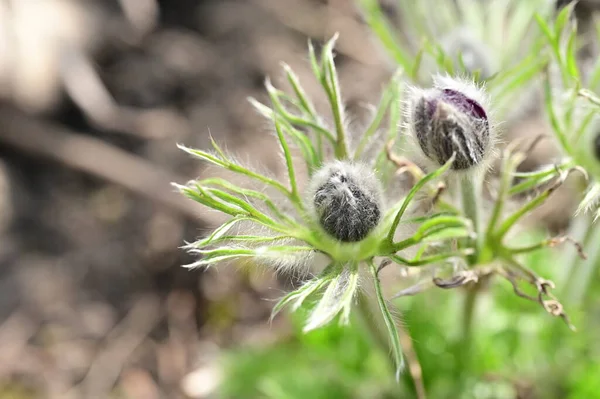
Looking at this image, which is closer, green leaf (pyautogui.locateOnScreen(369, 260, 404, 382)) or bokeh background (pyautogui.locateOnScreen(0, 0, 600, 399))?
green leaf (pyautogui.locateOnScreen(369, 260, 404, 382))

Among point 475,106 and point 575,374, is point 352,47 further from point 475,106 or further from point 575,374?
point 475,106

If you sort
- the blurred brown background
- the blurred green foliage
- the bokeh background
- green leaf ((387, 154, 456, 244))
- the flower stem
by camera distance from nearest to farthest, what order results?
green leaf ((387, 154, 456, 244)), the flower stem, the blurred green foliage, the bokeh background, the blurred brown background

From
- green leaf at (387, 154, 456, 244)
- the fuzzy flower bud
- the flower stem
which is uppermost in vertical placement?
the fuzzy flower bud

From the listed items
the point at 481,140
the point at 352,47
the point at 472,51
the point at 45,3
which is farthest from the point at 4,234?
the point at 481,140

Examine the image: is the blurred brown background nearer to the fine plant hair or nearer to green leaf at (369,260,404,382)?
the fine plant hair

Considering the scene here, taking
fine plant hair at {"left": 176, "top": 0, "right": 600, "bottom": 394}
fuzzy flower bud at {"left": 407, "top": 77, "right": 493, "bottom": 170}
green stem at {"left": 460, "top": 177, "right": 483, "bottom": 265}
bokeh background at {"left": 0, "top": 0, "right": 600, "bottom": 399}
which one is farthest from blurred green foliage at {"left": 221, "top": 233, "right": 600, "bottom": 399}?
fuzzy flower bud at {"left": 407, "top": 77, "right": 493, "bottom": 170}

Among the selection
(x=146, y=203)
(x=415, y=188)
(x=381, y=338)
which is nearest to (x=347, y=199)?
(x=415, y=188)
